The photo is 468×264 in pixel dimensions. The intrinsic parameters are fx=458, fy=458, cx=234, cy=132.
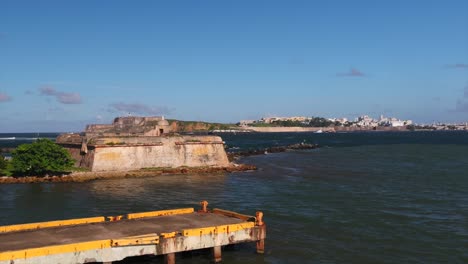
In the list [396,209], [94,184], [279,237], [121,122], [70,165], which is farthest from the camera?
[121,122]

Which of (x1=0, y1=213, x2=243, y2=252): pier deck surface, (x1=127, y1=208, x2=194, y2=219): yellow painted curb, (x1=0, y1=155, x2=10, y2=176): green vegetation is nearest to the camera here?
(x1=0, y1=213, x2=243, y2=252): pier deck surface

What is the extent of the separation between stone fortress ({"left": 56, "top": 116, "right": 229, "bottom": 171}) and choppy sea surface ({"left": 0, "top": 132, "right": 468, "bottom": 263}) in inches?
150

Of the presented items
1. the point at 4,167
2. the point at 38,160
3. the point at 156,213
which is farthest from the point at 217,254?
the point at 4,167

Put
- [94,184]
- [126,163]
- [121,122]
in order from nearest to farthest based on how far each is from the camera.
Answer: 1. [94,184]
2. [126,163]
3. [121,122]

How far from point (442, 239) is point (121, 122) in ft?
145

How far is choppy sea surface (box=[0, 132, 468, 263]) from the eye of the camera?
18531 mm

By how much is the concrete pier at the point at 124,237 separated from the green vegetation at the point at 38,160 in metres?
23.7

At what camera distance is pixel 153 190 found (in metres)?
34.1

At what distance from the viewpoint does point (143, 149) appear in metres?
44.9

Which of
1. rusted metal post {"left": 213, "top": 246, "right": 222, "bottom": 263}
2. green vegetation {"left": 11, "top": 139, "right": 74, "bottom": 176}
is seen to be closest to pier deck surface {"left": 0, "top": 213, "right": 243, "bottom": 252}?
rusted metal post {"left": 213, "top": 246, "right": 222, "bottom": 263}

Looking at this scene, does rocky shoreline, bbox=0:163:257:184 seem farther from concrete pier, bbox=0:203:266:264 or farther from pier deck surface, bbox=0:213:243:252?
pier deck surface, bbox=0:213:243:252

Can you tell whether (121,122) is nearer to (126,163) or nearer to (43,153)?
(126,163)

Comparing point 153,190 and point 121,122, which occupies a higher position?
point 121,122

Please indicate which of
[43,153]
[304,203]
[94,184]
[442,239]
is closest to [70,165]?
[43,153]
